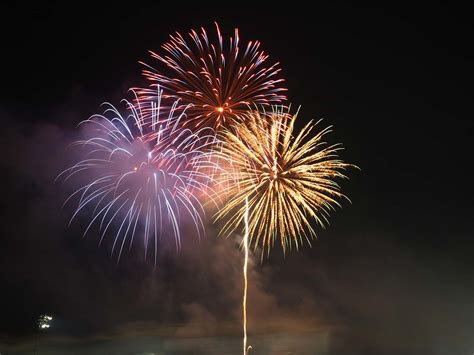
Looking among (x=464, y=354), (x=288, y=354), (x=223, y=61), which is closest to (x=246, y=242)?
(x=223, y=61)

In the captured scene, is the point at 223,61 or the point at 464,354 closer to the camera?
the point at 223,61

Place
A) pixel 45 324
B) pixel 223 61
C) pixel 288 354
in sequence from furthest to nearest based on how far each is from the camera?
pixel 288 354, pixel 45 324, pixel 223 61

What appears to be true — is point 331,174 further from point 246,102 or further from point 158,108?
point 158,108

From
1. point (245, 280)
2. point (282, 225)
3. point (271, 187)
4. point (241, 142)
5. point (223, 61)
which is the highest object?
point (223, 61)

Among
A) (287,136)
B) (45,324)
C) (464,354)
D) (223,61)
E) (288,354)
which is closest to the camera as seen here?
(223,61)

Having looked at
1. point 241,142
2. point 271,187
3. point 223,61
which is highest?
point 223,61

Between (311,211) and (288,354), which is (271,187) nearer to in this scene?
(311,211)

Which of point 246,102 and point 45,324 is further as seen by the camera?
point 45,324

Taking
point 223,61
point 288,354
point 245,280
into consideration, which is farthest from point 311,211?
point 288,354

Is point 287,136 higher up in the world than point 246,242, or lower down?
higher up
